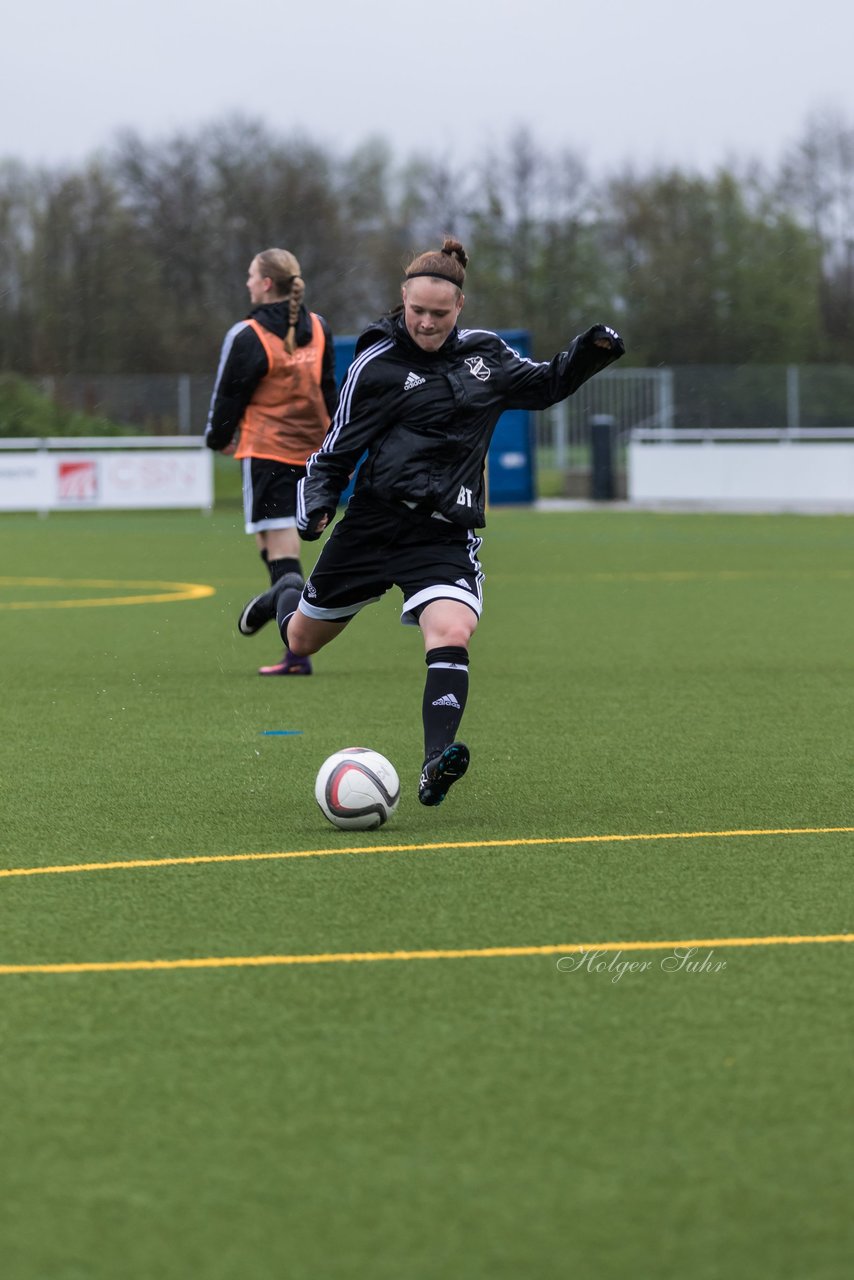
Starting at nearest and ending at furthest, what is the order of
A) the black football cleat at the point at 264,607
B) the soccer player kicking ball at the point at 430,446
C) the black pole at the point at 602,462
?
the soccer player kicking ball at the point at 430,446
the black football cleat at the point at 264,607
the black pole at the point at 602,462

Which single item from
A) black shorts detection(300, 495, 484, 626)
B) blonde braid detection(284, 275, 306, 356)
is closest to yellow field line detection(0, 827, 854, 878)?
black shorts detection(300, 495, 484, 626)

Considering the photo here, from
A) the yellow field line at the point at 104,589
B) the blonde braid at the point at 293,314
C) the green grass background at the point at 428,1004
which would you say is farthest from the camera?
the yellow field line at the point at 104,589

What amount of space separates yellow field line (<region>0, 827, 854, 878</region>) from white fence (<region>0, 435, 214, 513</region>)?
27349mm

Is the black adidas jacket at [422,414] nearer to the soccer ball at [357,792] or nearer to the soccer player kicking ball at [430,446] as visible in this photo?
the soccer player kicking ball at [430,446]

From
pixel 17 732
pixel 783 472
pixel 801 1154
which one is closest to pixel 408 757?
pixel 17 732

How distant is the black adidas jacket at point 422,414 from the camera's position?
6.57 metres

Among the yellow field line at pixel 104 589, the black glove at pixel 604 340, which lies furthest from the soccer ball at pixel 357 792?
the yellow field line at pixel 104 589

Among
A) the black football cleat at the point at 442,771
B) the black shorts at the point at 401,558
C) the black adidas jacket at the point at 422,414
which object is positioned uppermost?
the black adidas jacket at the point at 422,414

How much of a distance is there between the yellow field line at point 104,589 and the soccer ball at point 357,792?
9.47 meters

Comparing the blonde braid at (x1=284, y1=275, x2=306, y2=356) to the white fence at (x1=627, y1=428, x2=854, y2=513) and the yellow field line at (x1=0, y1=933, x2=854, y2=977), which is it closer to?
the yellow field line at (x1=0, y1=933, x2=854, y2=977)

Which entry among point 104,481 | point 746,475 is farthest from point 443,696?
point 746,475

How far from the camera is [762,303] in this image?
5394 cm

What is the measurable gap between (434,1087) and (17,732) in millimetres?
5338

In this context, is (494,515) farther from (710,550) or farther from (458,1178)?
(458,1178)
